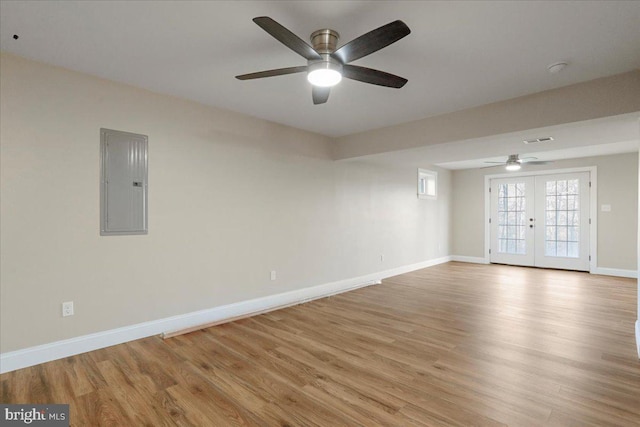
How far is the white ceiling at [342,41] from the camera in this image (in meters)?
1.89

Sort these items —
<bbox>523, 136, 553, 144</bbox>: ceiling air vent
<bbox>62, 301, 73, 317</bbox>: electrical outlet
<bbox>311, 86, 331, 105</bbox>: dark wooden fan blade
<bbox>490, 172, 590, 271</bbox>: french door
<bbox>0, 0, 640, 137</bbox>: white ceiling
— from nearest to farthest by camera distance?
<bbox>0, 0, 640, 137</bbox>: white ceiling, <bbox>311, 86, 331, 105</bbox>: dark wooden fan blade, <bbox>62, 301, 73, 317</bbox>: electrical outlet, <bbox>523, 136, 553, 144</bbox>: ceiling air vent, <bbox>490, 172, 590, 271</bbox>: french door

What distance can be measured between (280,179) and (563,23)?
10.5ft

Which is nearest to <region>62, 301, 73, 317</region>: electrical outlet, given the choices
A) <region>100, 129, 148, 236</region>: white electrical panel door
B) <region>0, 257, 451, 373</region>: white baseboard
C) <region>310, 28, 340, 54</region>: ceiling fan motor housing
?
<region>0, 257, 451, 373</region>: white baseboard

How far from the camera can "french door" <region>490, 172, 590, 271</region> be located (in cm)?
651

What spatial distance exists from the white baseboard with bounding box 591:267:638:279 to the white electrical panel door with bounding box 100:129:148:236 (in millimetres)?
8028

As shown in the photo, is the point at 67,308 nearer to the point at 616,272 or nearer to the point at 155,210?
the point at 155,210

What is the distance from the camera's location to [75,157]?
271 centimetres

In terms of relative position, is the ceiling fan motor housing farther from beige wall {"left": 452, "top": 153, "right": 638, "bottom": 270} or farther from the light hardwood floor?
beige wall {"left": 452, "top": 153, "right": 638, "bottom": 270}

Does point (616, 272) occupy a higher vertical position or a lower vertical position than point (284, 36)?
lower

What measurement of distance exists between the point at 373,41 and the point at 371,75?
1.37 ft

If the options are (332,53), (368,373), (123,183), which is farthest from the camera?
(123,183)

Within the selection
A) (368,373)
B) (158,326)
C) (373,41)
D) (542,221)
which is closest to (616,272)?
(542,221)

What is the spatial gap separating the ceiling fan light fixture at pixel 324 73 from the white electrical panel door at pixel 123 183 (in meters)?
1.93

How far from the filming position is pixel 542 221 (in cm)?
695
